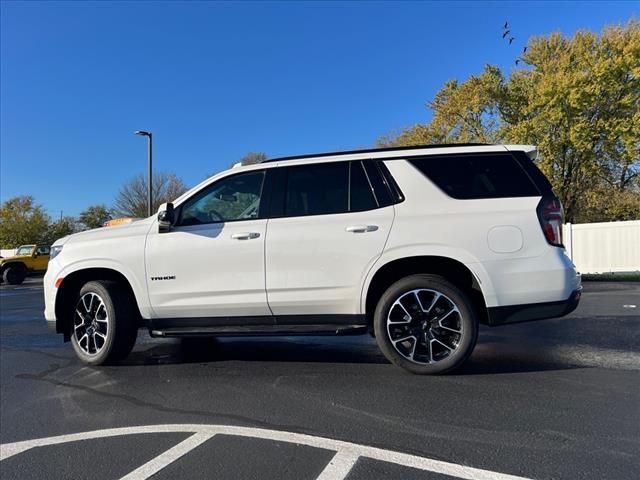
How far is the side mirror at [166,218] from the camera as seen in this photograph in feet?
16.1

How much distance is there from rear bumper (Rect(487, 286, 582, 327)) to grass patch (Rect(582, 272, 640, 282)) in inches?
538

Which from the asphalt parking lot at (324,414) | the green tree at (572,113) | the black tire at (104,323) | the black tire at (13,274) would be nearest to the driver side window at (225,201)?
the black tire at (104,323)

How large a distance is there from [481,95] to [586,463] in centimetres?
2308

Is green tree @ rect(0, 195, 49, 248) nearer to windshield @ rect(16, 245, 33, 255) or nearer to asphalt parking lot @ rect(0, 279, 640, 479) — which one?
windshield @ rect(16, 245, 33, 255)

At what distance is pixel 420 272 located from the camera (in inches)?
182

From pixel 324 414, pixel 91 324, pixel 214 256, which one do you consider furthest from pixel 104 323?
pixel 324 414

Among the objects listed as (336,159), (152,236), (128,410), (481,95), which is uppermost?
(481,95)

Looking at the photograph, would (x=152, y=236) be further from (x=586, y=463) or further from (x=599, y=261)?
(x=599, y=261)

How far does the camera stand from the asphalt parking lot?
2.89 metres

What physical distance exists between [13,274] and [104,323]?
23440 mm

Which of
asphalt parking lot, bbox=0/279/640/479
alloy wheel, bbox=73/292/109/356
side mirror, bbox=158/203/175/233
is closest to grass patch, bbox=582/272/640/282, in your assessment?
asphalt parking lot, bbox=0/279/640/479

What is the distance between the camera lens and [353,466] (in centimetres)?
283

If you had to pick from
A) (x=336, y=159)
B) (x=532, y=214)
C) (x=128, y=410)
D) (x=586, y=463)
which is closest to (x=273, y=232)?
(x=336, y=159)

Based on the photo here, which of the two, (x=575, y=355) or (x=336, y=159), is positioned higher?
(x=336, y=159)
